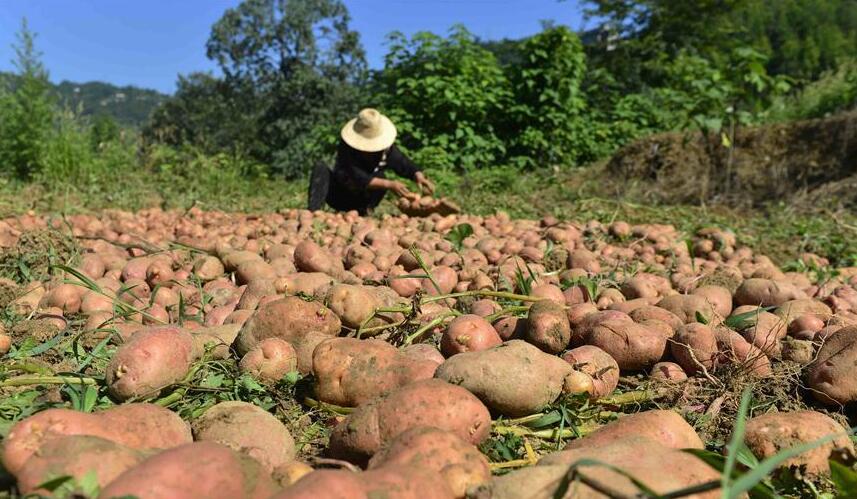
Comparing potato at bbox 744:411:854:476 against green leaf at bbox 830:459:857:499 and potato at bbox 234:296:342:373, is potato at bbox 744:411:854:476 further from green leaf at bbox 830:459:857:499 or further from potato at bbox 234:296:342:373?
potato at bbox 234:296:342:373

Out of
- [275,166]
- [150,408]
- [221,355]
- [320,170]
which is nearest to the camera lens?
[150,408]

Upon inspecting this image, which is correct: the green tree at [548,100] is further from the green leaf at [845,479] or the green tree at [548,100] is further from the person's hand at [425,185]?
the green leaf at [845,479]

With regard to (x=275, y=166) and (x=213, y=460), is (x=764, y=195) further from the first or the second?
(x=275, y=166)

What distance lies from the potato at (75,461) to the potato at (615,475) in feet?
1.91

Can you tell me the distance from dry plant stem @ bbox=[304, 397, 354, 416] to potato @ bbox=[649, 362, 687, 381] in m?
0.93

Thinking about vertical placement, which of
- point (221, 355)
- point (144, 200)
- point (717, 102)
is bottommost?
point (221, 355)

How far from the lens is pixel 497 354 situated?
1617 millimetres

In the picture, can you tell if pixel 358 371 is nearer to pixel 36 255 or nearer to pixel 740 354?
pixel 740 354

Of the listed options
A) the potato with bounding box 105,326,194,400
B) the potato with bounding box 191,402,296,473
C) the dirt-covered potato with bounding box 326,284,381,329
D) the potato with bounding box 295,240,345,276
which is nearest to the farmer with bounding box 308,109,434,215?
the potato with bounding box 295,240,345,276

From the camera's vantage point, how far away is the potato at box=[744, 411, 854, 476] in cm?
140

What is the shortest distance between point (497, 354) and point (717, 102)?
902cm

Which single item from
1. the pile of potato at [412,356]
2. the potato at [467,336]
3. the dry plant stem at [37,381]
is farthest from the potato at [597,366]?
the dry plant stem at [37,381]

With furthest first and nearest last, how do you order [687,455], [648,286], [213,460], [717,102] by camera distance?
[717,102] < [648,286] < [687,455] < [213,460]

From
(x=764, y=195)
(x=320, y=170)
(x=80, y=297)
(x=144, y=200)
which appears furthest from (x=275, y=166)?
(x=80, y=297)
